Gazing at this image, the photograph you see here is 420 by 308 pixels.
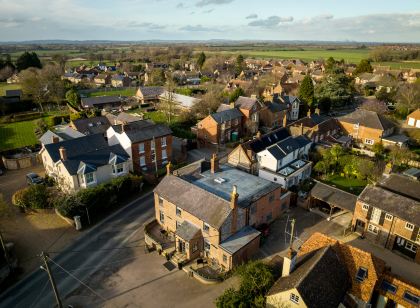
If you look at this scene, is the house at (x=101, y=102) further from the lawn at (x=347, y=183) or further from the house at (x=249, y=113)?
the lawn at (x=347, y=183)

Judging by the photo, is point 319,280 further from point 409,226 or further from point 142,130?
point 142,130

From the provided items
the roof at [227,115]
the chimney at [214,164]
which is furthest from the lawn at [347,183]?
the roof at [227,115]

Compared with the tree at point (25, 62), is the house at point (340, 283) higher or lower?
lower

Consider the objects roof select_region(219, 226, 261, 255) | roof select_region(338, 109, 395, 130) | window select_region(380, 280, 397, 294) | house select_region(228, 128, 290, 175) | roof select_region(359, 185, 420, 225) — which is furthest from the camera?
roof select_region(338, 109, 395, 130)

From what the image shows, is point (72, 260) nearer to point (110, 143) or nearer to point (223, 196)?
point (223, 196)

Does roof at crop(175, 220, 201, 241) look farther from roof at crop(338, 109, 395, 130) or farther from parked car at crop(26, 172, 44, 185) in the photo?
roof at crop(338, 109, 395, 130)

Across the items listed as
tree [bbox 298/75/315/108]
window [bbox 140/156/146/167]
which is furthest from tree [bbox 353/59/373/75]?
window [bbox 140/156/146/167]
